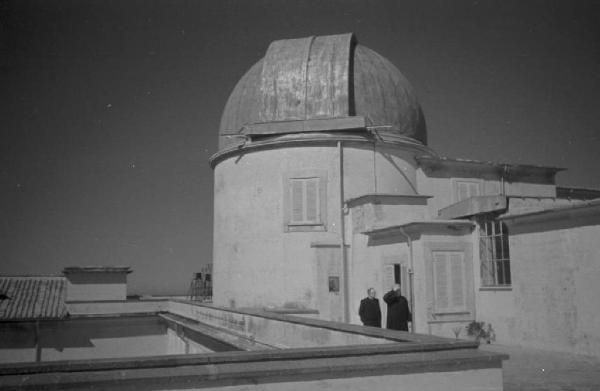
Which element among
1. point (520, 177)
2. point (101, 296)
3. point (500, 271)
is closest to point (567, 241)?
point (500, 271)

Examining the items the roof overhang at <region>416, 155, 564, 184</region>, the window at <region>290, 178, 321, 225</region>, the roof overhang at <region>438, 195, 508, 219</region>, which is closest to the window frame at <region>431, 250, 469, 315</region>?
the roof overhang at <region>438, 195, 508, 219</region>

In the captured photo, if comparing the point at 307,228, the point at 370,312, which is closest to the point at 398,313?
the point at 370,312

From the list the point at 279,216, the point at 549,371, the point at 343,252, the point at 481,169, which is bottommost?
the point at 549,371

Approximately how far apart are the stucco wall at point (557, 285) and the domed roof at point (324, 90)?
8.27 metres

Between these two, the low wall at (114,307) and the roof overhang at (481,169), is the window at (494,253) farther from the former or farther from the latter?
the low wall at (114,307)

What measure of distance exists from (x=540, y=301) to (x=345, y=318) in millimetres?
7459

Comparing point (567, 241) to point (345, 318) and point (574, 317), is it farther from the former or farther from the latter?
point (345, 318)

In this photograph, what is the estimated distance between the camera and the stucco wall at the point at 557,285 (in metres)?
11.4

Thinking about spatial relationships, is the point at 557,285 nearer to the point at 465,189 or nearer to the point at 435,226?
the point at 435,226

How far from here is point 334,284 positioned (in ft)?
63.2

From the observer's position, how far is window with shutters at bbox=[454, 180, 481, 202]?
70.8ft

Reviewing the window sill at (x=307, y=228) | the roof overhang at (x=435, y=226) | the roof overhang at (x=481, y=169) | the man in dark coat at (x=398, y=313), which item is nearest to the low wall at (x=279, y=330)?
the man in dark coat at (x=398, y=313)

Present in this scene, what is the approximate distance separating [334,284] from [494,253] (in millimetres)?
5821

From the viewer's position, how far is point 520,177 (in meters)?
22.8
